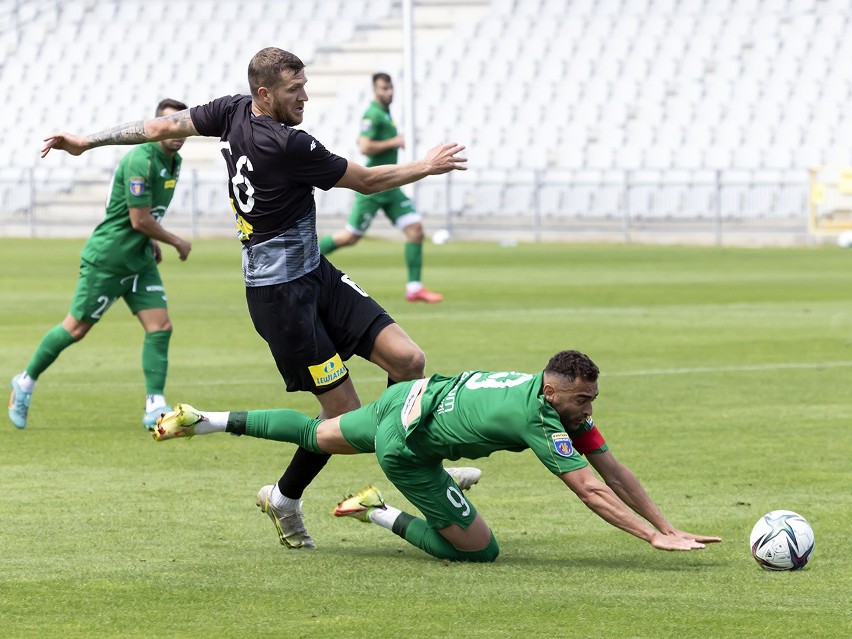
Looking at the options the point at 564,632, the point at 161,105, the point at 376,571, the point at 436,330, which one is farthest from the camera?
the point at 436,330

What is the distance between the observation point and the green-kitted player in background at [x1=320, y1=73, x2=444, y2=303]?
19.5 m

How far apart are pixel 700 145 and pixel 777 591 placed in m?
30.9

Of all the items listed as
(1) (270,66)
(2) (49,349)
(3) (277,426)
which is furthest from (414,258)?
(3) (277,426)

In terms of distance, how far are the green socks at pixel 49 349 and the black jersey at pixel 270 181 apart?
374 cm

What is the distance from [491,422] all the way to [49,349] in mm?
5300

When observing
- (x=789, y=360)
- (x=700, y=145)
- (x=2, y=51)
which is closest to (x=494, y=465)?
A: (x=789, y=360)

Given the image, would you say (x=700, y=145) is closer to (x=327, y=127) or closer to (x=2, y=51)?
(x=327, y=127)

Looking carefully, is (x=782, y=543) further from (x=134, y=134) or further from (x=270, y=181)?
(x=134, y=134)

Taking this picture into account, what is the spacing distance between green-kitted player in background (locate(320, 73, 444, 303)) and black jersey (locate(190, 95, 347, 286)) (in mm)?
11832

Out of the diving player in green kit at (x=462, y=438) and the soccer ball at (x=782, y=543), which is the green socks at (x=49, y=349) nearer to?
the diving player in green kit at (x=462, y=438)

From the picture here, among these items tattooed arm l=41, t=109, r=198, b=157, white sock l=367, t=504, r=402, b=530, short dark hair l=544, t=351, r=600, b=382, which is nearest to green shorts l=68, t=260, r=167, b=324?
tattooed arm l=41, t=109, r=198, b=157

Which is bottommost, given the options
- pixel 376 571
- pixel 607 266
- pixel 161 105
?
pixel 607 266

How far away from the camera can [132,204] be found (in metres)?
10.8

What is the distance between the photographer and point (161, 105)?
10.2 m
